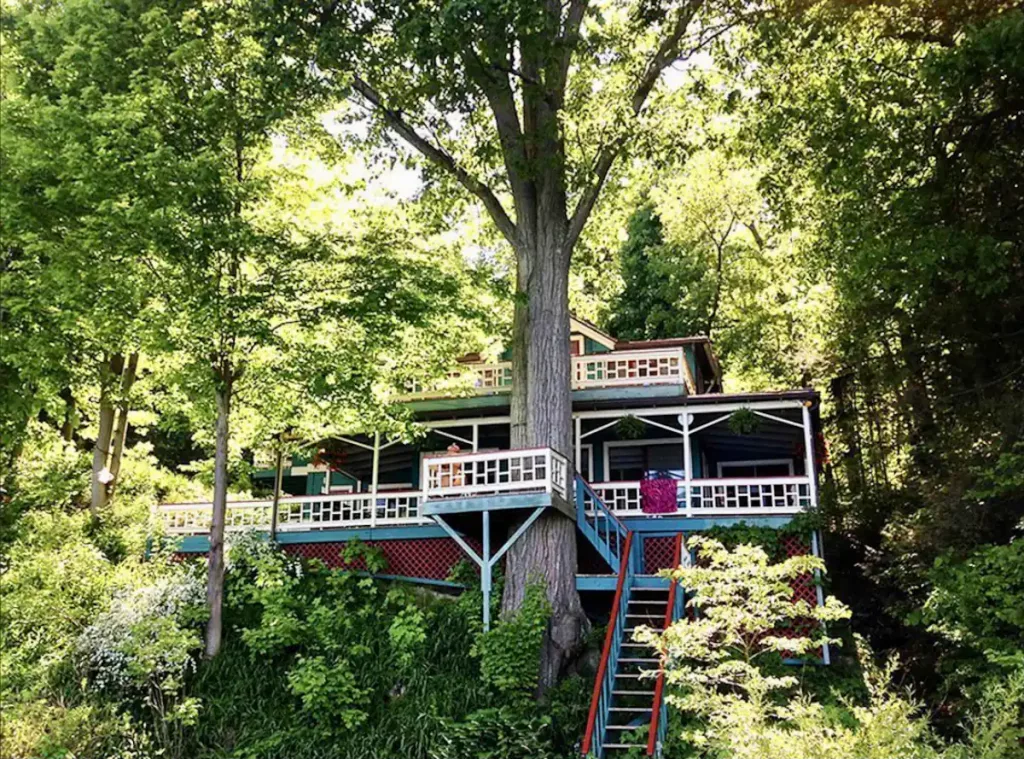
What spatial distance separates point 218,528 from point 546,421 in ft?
17.6

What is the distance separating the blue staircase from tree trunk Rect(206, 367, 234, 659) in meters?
5.63

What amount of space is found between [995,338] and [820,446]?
6.35 metres

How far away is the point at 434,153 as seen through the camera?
14.8 metres

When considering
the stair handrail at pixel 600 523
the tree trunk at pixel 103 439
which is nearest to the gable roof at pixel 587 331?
the stair handrail at pixel 600 523

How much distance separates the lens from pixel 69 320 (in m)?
12.3

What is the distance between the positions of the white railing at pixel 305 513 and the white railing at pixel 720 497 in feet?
11.9

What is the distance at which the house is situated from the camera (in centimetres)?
1299

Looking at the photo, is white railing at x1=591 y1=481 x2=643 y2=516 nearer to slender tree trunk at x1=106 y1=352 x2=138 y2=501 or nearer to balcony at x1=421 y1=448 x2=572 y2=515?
balcony at x1=421 y1=448 x2=572 y2=515

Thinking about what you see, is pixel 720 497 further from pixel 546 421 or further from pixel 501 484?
pixel 501 484

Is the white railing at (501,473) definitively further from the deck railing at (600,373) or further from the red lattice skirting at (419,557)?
the deck railing at (600,373)

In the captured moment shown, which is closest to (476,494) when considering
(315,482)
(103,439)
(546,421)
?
(546,421)

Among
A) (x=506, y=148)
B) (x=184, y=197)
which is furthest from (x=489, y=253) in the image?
(x=184, y=197)

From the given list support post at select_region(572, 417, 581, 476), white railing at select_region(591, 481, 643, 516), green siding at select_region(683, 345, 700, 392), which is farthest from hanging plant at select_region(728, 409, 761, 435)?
green siding at select_region(683, 345, 700, 392)

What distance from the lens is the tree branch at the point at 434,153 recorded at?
1440 cm
